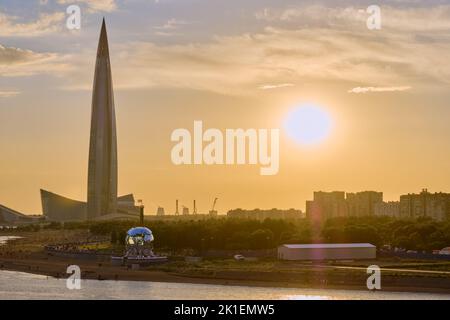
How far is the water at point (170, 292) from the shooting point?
6838 centimetres

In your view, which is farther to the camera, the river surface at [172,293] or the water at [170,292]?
the water at [170,292]

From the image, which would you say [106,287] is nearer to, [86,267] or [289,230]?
[86,267]

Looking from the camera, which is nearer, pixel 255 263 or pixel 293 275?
pixel 293 275

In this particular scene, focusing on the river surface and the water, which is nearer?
the river surface

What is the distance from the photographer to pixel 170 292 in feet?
240

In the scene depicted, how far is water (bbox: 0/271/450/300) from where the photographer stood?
224 feet

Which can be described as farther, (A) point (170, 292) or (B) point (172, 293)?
(A) point (170, 292)
